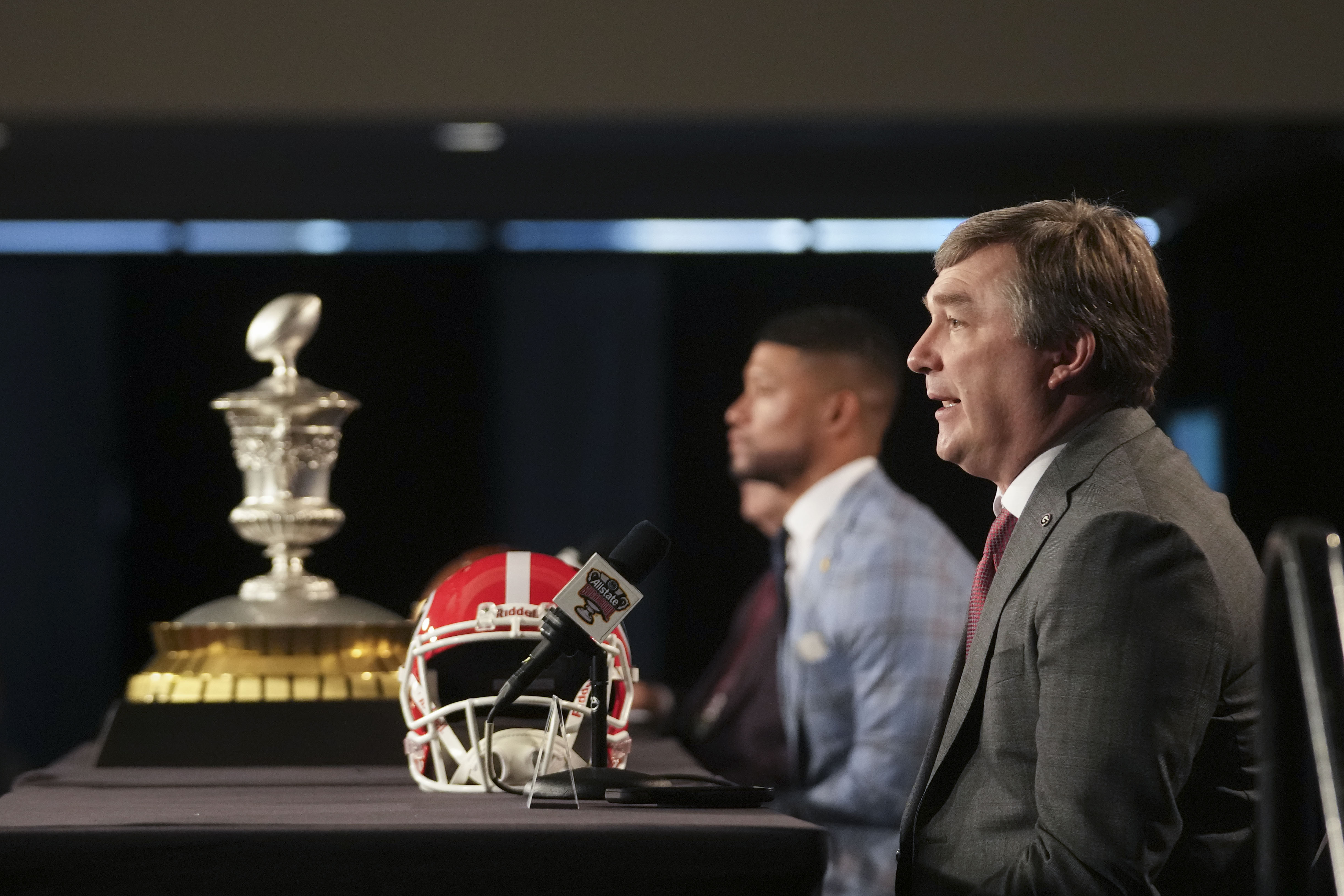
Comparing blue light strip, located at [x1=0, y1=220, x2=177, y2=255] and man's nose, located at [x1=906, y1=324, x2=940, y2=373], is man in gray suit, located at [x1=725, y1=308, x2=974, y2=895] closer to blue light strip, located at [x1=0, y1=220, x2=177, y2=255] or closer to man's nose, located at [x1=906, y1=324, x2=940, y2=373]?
man's nose, located at [x1=906, y1=324, x2=940, y2=373]

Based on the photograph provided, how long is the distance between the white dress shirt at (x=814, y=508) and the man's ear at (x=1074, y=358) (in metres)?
1.66

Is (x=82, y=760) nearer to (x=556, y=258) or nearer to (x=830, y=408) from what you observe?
(x=830, y=408)

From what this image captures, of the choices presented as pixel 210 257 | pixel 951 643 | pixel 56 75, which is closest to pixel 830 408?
pixel 951 643

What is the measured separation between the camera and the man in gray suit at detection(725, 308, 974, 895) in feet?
7.63

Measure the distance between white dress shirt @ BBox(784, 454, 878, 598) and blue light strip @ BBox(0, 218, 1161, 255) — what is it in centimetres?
201

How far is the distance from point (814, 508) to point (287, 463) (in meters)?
1.39

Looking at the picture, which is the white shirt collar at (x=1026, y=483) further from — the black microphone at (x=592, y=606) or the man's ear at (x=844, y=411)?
the man's ear at (x=844, y=411)

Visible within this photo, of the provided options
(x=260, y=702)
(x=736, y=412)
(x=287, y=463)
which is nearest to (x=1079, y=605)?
(x=260, y=702)

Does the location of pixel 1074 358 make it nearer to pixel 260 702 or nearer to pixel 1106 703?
pixel 1106 703

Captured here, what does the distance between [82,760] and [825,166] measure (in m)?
3.28

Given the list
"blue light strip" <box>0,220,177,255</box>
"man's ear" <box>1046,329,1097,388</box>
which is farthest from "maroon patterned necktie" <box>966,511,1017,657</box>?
"blue light strip" <box>0,220,177,255</box>

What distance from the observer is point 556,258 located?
492 cm

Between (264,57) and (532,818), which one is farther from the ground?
(264,57)

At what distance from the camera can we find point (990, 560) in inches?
50.8
